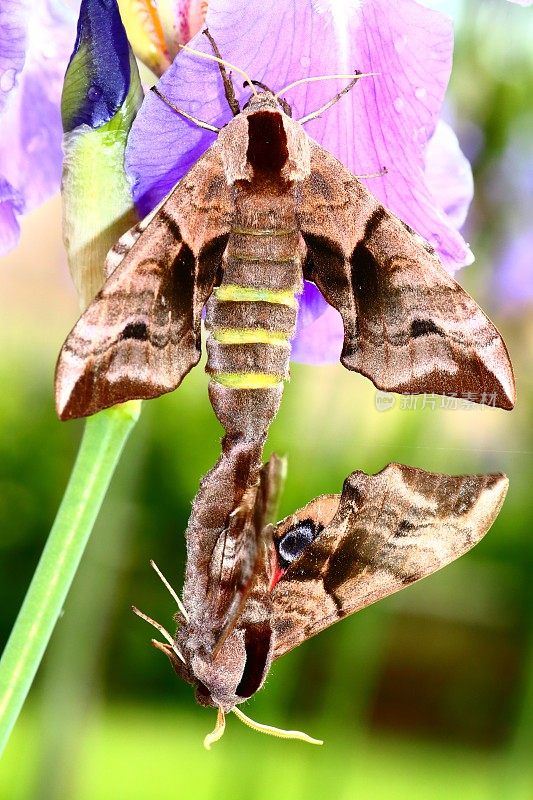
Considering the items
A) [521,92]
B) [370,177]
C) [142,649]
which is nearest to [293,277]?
[370,177]

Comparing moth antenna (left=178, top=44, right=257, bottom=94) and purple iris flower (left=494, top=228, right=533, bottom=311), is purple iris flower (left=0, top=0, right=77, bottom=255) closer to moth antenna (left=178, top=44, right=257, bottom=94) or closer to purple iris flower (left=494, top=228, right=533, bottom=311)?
moth antenna (left=178, top=44, right=257, bottom=94)

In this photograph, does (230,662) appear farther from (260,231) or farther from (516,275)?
(516,275)

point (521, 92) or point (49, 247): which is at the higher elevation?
point (521, 92)

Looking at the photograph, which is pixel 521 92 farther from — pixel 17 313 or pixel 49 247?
pixel 17 313

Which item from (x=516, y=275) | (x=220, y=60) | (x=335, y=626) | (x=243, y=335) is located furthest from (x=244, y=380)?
(x=335, y=626)

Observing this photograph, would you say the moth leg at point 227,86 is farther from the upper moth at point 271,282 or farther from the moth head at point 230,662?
the moth head at point 230,662

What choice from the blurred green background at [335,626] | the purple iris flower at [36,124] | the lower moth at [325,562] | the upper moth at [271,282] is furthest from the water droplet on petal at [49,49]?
the blurred green background at [335,626]
